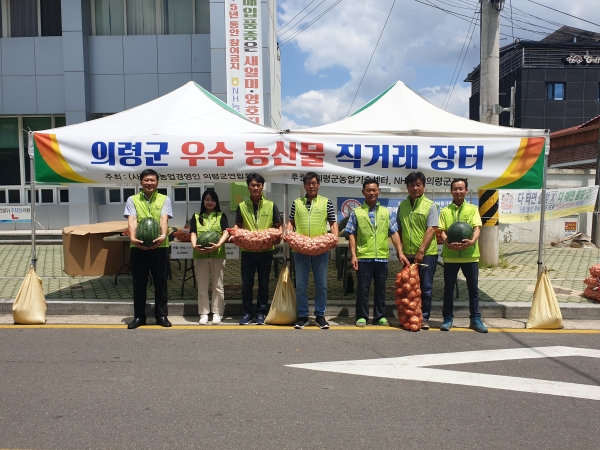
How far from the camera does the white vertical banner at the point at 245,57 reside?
13391mm

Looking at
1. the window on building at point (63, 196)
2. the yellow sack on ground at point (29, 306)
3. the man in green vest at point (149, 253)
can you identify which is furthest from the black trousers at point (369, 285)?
the window on building at point (63, 196)

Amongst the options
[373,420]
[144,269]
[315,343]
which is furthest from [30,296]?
[373,420]

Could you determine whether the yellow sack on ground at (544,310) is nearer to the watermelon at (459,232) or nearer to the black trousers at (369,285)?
the watermelon at (459,232)

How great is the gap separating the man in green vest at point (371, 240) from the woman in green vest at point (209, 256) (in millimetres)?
1653

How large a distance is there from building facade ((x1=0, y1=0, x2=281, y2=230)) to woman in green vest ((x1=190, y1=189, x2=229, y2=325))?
8.06 m

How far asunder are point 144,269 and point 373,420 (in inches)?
154

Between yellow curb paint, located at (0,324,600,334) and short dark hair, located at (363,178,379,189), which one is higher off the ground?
short dark hair, located at (363,178,379,189)

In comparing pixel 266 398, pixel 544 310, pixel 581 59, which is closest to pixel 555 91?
pixel 581 59

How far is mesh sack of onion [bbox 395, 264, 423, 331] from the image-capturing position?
21.9 ft

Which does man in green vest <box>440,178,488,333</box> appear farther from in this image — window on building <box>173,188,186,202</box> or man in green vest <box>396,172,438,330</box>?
window on building <box>173,188,186,202</box>

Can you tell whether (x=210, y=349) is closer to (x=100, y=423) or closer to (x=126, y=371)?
(x=126, y=371)

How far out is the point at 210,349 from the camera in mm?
5941

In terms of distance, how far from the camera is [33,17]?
15617 millimetres

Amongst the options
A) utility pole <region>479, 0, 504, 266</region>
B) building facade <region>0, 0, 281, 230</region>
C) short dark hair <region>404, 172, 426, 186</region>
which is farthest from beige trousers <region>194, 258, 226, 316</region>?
building facade <region>0, 0, 281, 230</region>
